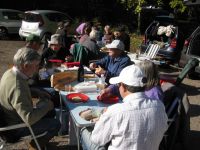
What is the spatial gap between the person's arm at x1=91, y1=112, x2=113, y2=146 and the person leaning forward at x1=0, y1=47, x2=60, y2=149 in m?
1.00

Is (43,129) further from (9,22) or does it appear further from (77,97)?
(9,22)

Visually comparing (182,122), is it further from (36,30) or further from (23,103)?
(36,30)

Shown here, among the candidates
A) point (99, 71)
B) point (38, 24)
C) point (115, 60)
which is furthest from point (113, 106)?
point (38, 24)

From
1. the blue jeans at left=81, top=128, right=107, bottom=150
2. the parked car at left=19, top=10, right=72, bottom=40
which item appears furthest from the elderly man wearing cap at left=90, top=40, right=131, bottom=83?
the parked car at left=19, top=10, right=72, bottom=40

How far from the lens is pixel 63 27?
970 cm

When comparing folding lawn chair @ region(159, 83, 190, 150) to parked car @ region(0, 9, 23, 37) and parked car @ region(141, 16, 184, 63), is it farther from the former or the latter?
parked car @ region(0, 9, 23, 37)

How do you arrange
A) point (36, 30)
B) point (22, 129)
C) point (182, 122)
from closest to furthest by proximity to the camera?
point (22, 129) → point (182, 122) → point (36, 30)

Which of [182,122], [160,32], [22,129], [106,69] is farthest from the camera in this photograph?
[160,32]

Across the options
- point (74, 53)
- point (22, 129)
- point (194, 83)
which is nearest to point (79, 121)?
point (22, 129)

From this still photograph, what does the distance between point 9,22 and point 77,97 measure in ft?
44.8

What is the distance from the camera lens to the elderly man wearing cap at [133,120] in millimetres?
2752

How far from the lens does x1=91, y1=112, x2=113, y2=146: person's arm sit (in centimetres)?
282

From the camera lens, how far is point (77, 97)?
14.2 feet

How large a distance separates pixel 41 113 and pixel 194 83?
630 centimetres
